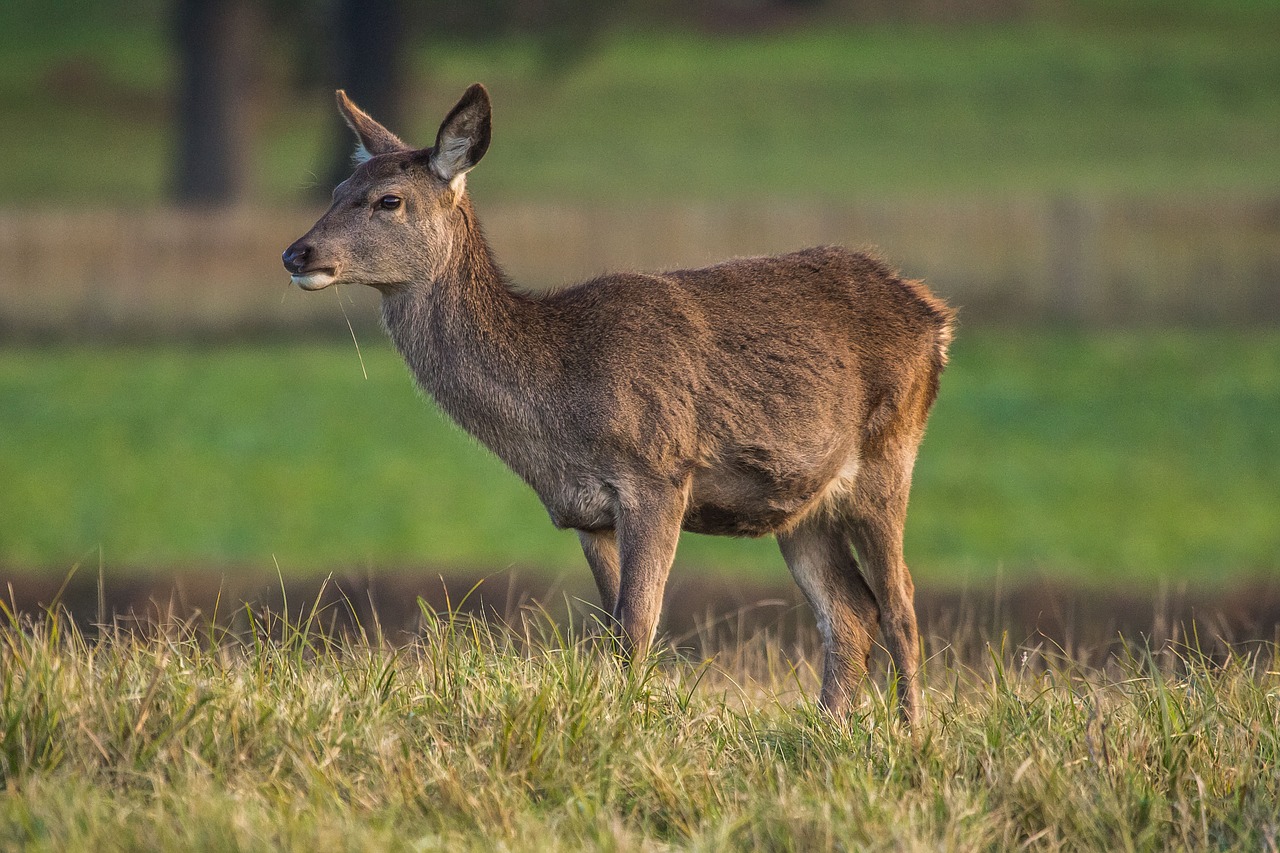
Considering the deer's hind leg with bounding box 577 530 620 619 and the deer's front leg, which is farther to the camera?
the deer's hind leg with bounding box 577 530 620 619

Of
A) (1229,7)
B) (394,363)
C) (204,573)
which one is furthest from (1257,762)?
(1229,7)

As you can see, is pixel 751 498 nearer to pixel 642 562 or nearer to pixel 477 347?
pixel 642 562

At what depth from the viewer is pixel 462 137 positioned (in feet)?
20.8

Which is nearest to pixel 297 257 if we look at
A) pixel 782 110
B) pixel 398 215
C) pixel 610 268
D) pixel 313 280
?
pixel 313 280

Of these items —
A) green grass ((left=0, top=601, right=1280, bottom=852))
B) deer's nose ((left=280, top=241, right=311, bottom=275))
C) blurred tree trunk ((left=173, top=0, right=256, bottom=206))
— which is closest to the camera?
green grass ((left=0, top=601, right=1280, bottom=852))

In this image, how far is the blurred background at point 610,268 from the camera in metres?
15.6

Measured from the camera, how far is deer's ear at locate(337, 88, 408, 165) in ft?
22.0

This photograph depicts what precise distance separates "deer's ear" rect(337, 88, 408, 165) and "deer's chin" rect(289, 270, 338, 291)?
0.63 m

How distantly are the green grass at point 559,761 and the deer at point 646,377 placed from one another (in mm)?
635

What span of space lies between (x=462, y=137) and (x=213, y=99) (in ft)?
89.5

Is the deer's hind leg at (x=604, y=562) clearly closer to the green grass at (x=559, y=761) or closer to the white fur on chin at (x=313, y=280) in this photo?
the green grass at (x=559, y=761)

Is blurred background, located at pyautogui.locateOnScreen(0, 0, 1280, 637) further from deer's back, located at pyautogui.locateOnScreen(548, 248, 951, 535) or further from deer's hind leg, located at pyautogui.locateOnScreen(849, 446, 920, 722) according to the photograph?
deer's back, located at pyautogui.locateOnScreen(548, 248, 951, 535)

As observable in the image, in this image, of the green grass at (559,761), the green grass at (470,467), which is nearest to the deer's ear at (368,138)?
the green grass at (559,761)

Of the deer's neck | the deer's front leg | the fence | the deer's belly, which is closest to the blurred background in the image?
the fence
